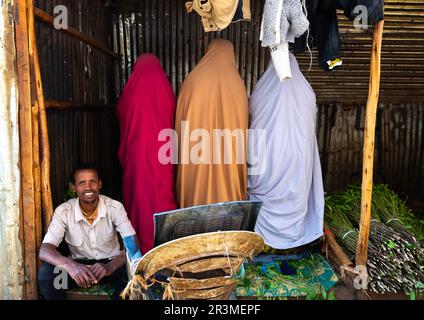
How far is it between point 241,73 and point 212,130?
7.44ft

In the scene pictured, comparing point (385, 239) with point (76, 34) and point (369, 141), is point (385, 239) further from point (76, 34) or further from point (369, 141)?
point (76, 34)

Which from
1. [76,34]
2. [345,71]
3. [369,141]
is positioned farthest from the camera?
[345,71]

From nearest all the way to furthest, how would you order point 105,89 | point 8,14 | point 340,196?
point 8,14 < point 340,196 < point 105,89

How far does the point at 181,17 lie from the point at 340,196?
3.11 m

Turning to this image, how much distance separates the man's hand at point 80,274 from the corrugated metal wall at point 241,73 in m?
0.87

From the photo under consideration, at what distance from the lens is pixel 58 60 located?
3514 millimetres

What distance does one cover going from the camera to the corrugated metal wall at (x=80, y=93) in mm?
3400

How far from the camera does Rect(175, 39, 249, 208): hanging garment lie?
3.61 metres

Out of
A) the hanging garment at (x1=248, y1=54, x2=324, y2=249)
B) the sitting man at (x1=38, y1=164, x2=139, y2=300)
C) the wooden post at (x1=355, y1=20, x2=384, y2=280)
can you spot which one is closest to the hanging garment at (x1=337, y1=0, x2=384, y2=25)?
the wooden post at (x1=355, y1=20, x2=384, y2=280)

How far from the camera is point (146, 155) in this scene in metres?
3.57

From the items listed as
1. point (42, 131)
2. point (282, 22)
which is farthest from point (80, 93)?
point (282, 22)

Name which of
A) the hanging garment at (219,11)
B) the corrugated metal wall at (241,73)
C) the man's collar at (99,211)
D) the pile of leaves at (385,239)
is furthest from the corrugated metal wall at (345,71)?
the man's collar at (99,211)

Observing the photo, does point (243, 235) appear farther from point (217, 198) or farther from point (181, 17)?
point (181, 17)
